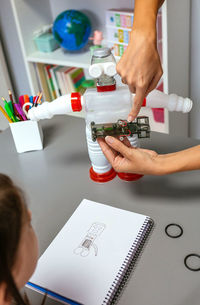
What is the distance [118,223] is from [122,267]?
0.41 feet

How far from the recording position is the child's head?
42 centimetres

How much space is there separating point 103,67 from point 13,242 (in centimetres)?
48

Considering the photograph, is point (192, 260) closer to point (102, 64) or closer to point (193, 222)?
point (193, 222)

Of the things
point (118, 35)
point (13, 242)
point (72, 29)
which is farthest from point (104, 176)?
point (72, 29)

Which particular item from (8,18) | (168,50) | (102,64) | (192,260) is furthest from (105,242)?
(8,18)

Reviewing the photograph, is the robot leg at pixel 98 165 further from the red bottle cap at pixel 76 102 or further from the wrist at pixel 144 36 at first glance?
the wrist at pixel 144 36

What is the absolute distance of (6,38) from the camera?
7.29ft

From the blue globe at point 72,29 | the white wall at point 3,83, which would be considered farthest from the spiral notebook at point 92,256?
the white wall at point 3,83

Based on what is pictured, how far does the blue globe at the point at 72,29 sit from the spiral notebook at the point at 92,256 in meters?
1.13

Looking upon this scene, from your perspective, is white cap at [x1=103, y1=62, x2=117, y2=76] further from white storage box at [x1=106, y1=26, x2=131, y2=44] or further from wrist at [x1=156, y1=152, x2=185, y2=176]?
white storage box at [x1=106, y1=26, x2=131, y2=44]

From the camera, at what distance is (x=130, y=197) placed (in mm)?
865

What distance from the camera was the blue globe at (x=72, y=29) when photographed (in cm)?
168

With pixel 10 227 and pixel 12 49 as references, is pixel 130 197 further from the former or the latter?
pixel 12 49

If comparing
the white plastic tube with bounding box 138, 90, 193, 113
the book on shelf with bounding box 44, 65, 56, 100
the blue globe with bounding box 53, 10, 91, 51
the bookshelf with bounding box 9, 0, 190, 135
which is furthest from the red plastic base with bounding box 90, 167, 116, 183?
the book on shelf with bounding box 44, 65, 56, 100
